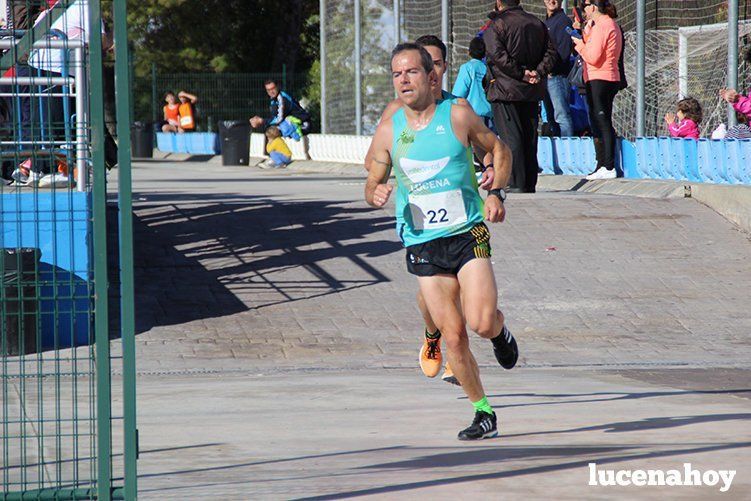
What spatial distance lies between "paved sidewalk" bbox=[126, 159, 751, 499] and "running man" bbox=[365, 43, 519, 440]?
1.92ft

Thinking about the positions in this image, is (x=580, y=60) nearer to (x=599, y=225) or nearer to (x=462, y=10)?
(x=599, y=225)

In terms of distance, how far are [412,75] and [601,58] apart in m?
9.64

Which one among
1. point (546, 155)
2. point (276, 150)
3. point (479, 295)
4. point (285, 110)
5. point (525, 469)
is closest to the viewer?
point (525, 469)

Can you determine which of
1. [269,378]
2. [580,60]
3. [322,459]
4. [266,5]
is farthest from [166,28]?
[322,459]

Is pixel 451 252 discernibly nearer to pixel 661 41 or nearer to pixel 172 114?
pixel 661 41

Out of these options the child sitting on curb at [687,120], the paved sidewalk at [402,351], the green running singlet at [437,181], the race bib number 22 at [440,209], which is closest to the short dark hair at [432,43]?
the green running singlet at [437,181]

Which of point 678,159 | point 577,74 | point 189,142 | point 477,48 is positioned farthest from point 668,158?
point 189,142

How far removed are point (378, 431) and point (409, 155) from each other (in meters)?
1.41

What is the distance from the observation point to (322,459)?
6625 millimetres

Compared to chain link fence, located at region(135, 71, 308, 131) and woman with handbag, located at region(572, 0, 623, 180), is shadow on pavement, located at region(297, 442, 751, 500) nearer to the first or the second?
woman with handbag, located at region(572, 0, 623, 180)

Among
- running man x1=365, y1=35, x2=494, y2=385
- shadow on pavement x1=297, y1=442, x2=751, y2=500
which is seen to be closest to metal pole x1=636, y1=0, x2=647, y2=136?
running man x1=365, y1=35, x2=494, y2=385

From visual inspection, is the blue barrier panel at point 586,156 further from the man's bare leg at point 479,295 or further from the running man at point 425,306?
the man's bare leg at point 479,295

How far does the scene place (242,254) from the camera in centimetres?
1384

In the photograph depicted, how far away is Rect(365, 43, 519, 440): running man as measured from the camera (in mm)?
7238
